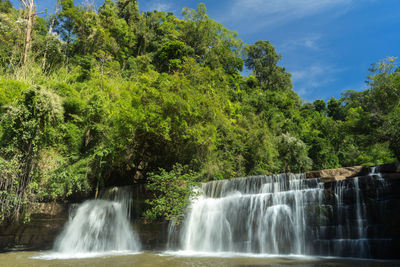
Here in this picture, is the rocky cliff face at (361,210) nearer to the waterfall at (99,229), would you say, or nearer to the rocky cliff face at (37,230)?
the rocky cliff face at (37,230)

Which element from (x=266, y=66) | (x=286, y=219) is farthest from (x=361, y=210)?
(x=266, y=66)

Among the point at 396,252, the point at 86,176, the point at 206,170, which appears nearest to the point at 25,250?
the point at 86,176

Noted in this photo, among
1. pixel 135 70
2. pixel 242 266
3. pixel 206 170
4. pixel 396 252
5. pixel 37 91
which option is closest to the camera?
pixel 242 266

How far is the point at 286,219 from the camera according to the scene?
9000mm

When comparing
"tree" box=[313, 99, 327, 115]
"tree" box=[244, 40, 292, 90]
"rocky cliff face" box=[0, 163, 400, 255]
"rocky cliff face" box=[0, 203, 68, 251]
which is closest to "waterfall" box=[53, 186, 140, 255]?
"rocky cliff face" box=[0, 203, 68, 251]

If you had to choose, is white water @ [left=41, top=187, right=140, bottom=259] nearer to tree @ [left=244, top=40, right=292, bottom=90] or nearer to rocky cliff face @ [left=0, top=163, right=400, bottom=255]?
rocky cliff face @ [left=0, top=163, right=400, bottom=255]

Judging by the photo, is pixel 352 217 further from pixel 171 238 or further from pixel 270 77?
pixel 270 77

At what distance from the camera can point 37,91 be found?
10.0 metres

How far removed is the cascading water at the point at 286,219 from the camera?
8062mm

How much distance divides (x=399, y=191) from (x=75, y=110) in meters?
13.2

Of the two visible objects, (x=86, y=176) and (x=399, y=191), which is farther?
(x=86, y=176)

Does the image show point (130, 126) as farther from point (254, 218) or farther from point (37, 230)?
point (254, 218)

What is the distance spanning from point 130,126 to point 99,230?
15.0 ft

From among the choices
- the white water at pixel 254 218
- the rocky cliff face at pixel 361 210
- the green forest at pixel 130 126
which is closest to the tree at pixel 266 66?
the green forest at pixel 130 126
